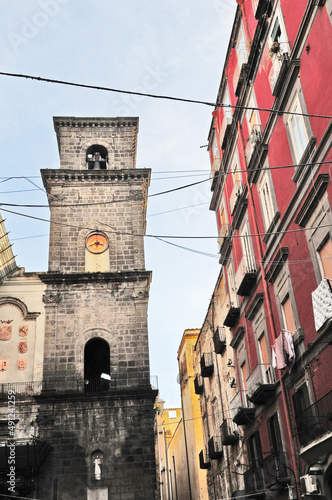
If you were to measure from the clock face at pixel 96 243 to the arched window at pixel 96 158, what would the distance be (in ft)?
12.2

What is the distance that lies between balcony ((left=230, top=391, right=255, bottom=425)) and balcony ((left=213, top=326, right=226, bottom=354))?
3.98m

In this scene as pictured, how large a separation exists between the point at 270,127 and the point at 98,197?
12.5m

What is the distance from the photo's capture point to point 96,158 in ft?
91.1

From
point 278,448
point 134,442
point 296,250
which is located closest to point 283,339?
point 296,250

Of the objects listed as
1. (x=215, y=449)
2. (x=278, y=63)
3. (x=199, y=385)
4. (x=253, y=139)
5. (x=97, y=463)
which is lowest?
(x=97, y=463)

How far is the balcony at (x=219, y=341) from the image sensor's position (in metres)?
22.1

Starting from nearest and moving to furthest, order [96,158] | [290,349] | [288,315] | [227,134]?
[290,349]
[288,315]
[227,134]
[96,158]

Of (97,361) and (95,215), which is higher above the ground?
(95,215)

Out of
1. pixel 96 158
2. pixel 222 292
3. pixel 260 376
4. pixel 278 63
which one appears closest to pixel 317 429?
pixel 260 376

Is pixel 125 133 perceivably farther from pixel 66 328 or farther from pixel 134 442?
pixel 134 442

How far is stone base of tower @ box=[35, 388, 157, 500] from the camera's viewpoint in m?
20.1

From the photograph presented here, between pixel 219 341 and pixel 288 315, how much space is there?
862cm

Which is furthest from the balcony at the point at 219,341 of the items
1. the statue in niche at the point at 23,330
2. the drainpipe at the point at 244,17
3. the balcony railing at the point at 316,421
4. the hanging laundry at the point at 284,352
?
the drainpipe at the point at 244,17

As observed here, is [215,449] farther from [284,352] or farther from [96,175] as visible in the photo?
[96,175]
